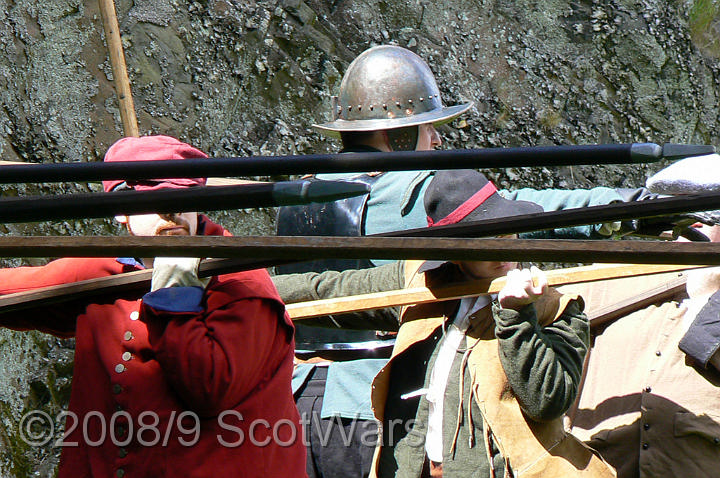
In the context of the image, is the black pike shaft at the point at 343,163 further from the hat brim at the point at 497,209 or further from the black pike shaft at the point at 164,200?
the hat brim at the point at 497,209

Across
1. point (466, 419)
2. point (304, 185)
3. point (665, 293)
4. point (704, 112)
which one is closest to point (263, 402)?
point (466, 419)

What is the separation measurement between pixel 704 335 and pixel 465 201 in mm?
724

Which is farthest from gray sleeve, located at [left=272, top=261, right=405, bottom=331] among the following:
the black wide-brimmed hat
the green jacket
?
the green jacket

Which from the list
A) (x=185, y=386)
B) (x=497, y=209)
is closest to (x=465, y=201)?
(x=497, y=209)

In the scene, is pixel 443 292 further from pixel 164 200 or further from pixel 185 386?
pixel 164 200

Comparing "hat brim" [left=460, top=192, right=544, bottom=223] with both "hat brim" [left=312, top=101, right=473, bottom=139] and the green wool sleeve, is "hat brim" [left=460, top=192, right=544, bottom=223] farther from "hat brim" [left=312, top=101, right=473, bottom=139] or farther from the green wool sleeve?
"hat brim" [left=312, top=101, right=473, bottom=139]

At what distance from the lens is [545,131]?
17.0 feet

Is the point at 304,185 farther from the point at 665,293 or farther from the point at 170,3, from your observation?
the point at 170,3

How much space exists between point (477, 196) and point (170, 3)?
2286 millimetres

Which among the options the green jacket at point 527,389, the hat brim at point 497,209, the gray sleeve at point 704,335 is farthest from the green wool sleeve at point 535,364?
the gray sleeve at point 704,335

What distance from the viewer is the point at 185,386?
6.90 feet

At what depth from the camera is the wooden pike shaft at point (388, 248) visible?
1.44 m

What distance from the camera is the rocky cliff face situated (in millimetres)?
4277

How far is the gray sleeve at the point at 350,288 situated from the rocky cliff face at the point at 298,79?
4.77 feet
